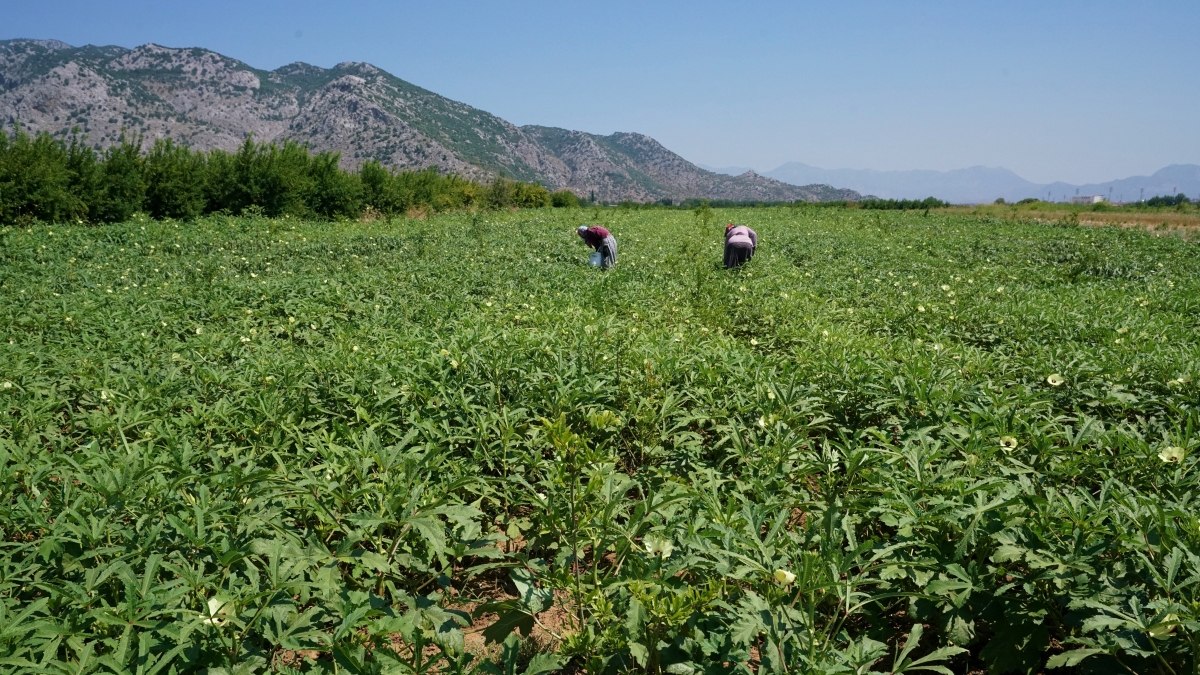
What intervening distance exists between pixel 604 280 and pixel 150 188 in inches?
679

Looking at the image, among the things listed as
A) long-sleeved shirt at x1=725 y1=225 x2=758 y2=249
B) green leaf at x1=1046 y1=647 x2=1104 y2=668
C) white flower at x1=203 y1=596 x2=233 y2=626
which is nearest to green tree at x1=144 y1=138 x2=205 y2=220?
long-sleeved shirt at x1=725 y1=225 x2=758 y2=249

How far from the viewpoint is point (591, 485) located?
6.57 ft

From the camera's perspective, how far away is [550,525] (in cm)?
212

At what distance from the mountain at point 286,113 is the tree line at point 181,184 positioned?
160 ft

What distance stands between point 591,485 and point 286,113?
137m

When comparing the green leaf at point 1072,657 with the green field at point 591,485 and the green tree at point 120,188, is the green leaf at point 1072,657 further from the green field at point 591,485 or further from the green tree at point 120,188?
the green tree at point 120,188

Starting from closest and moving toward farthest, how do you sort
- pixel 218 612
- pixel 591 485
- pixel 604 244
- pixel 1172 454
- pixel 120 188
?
1. pixel 218 612
2. pixel 591 485
3. pixel 1172 454
4. pixel 604 244
5. pixel 120 188

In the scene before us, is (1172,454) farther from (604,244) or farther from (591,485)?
(604,244)

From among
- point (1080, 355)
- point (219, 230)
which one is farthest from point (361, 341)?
point (219, 230)

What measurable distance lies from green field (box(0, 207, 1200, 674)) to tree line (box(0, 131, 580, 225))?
1099cm

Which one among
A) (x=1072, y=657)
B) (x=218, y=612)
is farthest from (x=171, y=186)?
(x=1072, y=657)

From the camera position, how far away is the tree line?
14.7 m

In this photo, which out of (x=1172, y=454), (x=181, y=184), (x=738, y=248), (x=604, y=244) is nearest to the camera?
(x=1172, y=454)

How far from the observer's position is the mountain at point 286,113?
90.8 m
